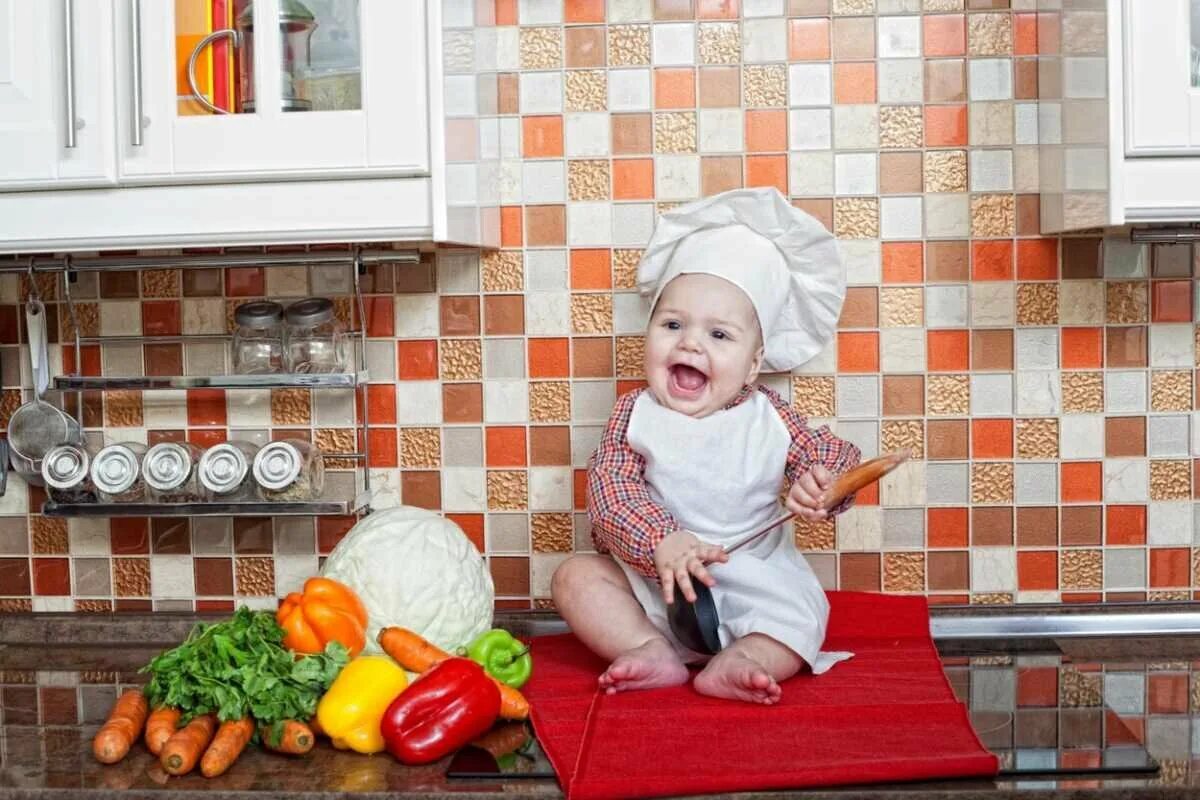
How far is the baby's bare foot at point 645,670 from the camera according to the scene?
1.38 metres

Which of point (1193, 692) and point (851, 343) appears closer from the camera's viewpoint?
point (1193, 692)

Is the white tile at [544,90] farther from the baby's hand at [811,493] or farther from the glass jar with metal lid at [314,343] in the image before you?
the baby's hand at [811,493]

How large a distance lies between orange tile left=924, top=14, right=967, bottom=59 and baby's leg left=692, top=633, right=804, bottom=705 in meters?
0.78

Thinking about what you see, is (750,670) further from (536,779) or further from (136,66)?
(136,66)

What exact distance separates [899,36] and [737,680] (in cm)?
84

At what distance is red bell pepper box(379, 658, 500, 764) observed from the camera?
1231 mm

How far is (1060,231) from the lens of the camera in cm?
159

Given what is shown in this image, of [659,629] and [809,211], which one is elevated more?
[809,211]

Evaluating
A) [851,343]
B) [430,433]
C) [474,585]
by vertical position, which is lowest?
[474,585]

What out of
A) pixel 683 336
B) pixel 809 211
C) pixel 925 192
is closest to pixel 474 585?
pixel 683 336

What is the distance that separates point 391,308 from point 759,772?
2.79 ft

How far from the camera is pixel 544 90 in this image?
1.70 metres

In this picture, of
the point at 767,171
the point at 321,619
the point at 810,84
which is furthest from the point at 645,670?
the point at 810,84

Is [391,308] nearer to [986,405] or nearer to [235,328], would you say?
[235,328]
